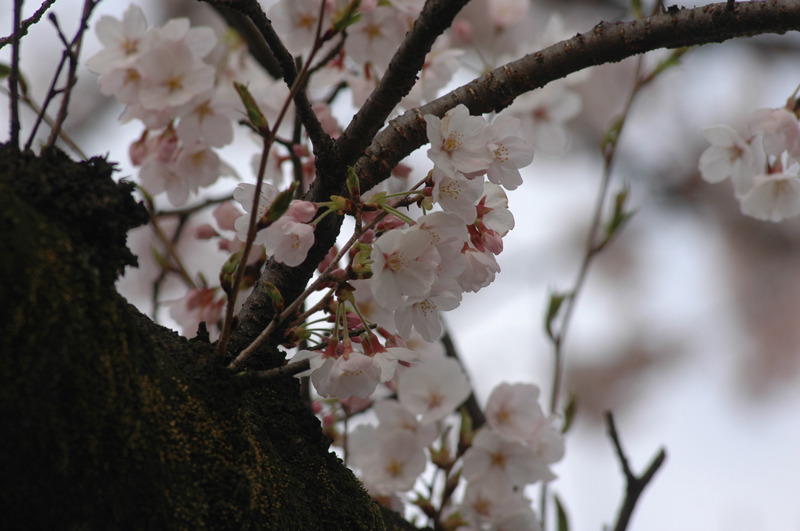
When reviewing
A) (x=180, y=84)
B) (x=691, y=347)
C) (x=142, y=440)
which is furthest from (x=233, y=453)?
(x=691, y=347)

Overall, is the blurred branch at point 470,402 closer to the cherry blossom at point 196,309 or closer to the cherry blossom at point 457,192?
the cherry blossom at point 196,309

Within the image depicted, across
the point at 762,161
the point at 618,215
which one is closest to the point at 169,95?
the point at 618,215

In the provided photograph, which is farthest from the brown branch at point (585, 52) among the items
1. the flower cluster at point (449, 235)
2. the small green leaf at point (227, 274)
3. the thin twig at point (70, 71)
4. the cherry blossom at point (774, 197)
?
the cherry blossom at point (774, 197)

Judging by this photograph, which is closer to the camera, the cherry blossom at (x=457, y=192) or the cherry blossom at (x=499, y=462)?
the cherry blossom at (x=457, y=192)

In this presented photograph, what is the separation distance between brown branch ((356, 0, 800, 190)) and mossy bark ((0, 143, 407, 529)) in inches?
14.7

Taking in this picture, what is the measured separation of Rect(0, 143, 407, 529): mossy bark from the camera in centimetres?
54

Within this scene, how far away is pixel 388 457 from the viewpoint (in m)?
1.55

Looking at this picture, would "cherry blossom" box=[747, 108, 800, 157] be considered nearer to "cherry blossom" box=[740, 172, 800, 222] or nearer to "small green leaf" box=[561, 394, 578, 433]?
"cherry blossom" box=[740, 172, 800, 222]

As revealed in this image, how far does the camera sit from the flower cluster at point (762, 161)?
4.28 ft

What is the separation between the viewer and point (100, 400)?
0.58 m

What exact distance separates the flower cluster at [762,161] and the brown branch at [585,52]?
0.38 m

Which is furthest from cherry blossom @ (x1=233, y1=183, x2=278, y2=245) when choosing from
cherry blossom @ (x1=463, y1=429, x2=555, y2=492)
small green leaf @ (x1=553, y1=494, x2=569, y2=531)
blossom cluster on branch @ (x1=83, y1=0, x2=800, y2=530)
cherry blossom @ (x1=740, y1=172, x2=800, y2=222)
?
cherry blossom @ (x1=740, y1=172, x2=800, y2=222)

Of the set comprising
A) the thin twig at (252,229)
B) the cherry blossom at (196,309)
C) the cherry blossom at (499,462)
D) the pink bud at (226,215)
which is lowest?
the thin twig at (252,229)

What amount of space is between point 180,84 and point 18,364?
928 millimetres
